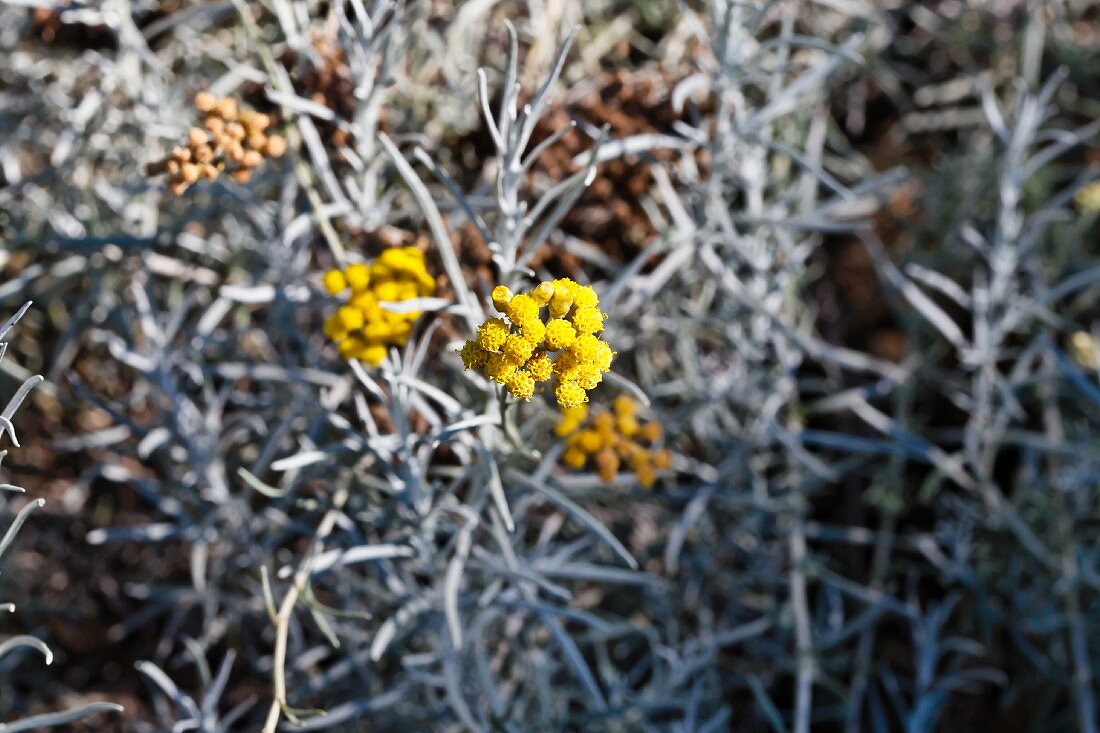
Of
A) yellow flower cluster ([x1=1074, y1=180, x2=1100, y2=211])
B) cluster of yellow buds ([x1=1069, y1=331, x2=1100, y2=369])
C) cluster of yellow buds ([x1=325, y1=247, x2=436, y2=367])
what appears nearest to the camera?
cluster of yellow buds ([x1=325, y1=247, x2=436, y2=367])

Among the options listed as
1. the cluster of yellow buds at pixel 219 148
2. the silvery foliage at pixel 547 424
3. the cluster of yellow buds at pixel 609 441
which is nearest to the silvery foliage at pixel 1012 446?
the silvery foliage at pixel 547 424

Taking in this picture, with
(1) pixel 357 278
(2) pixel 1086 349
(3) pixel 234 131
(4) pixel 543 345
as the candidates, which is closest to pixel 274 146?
(3) pixel 234 131

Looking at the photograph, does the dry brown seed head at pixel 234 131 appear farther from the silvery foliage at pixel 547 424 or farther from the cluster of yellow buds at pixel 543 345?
the cluster of yellow buds at pixel 543 345

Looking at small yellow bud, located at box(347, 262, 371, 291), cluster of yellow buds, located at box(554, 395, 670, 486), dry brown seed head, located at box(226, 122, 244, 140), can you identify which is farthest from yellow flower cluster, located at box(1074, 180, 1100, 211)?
dry brown seed head, located at box(226, 122, 244, 140)

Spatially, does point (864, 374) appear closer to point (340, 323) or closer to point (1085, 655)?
point (1085, 655)

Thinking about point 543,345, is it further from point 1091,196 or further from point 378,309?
point 1091,196

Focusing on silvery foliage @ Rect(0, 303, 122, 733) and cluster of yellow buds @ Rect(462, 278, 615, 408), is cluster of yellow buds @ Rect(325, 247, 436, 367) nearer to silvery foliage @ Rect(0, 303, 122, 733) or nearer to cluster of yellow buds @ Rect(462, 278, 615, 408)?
cluster of yellow buds @ Rect(462, 278, 615, 408)
